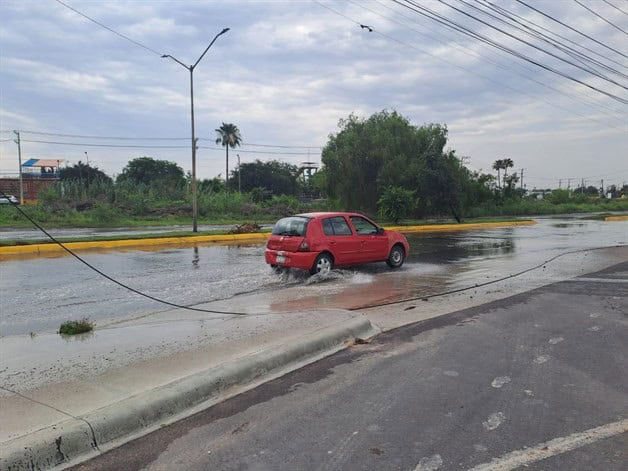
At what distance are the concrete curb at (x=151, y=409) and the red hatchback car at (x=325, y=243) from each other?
6.00m

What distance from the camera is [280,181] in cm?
10362

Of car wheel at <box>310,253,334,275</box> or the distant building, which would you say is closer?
car wheel at <box>310,253,334,275</box>

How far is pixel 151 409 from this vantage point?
14.4 ft

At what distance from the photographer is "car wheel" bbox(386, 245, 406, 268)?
1430 cm

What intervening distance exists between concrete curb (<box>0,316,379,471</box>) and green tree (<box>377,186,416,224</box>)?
1157 inches

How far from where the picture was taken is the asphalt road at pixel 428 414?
3666mm

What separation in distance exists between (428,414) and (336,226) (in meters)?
8.96

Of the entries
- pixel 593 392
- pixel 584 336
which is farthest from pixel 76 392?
pixel 584 336

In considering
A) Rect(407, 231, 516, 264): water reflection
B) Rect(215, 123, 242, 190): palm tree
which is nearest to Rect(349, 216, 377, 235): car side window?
Rect(407, 231, 516, 264): water reflection

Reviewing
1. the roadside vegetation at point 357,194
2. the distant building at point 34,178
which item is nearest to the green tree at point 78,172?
the distant building at point 34,178

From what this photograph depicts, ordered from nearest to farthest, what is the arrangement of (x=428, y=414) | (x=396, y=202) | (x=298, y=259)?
(x=428, y=414)
(x=298, y=259)
(x=396, y=202)

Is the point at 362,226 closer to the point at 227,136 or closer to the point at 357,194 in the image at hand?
the point at 357,194

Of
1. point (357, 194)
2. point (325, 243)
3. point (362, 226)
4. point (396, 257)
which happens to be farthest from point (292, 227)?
point (357, 194)

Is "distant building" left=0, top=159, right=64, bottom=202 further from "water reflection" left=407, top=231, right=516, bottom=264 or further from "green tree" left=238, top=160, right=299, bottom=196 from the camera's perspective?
"water reflection" left=407, top=231, right=516, bottom=264
